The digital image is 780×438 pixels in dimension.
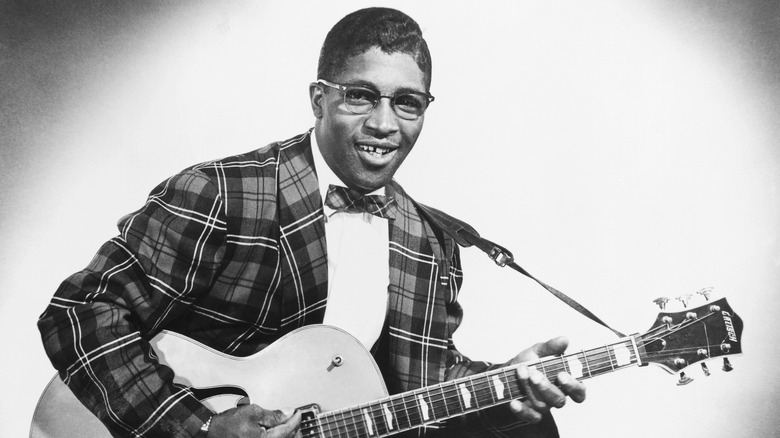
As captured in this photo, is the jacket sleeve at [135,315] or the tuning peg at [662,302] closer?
the jacket sleeve at [135,315]

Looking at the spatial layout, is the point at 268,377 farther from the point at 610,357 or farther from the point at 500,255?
the point at 610,357

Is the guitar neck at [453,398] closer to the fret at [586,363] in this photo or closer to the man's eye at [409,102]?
the fret at [586,363]

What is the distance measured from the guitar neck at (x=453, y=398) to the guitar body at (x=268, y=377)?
0.12 ft

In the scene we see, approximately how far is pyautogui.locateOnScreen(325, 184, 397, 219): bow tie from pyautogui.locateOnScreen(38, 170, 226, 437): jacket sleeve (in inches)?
12.7

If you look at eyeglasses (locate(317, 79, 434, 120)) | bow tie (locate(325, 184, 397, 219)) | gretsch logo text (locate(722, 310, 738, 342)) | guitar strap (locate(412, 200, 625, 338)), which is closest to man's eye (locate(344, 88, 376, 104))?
eyeglasses (locate(317, 79, 434, 120))

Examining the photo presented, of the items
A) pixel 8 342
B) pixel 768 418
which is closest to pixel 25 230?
pixel 8 342

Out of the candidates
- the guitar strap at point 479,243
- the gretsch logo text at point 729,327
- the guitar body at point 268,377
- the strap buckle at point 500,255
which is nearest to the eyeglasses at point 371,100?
the guitar strap at point 479,243

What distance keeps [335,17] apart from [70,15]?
→ 0.77 m

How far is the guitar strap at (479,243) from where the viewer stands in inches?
70.4

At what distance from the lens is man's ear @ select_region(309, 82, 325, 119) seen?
1778 millimetres

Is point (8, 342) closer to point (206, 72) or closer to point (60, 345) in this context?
point (60, 345)

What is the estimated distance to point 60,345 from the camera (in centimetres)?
146

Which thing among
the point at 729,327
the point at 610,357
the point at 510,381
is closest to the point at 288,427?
the point at 510,381

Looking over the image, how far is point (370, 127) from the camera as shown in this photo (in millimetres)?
1686
